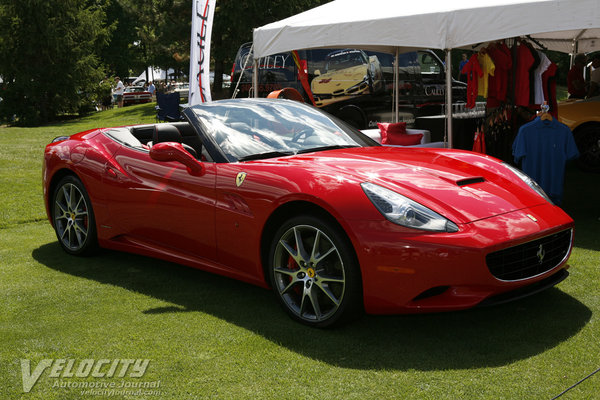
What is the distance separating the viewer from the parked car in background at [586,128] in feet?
31.4

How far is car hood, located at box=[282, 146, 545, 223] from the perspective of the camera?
136 inches

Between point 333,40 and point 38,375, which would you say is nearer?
point 38,375

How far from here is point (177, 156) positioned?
4227mm

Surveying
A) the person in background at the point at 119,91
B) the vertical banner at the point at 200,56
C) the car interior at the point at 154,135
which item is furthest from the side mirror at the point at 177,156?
the person in background at the point at 119,91

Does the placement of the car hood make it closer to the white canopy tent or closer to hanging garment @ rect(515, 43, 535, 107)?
the white canopy tent

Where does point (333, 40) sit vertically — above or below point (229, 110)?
above

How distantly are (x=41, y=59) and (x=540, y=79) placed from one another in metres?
26.2

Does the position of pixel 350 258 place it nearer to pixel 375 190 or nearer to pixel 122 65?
pixel 375 190

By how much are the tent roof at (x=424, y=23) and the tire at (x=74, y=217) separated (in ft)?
14.1

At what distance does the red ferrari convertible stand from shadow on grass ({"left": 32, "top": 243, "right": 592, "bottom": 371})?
0.19m

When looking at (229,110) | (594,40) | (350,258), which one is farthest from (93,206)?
(594,40)

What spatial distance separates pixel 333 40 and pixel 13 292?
5393 millimetres

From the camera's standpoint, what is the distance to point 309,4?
→ 27.7 metres

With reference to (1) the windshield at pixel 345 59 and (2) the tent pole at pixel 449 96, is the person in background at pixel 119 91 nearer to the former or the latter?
(1) the windshield at pixel 345 59
